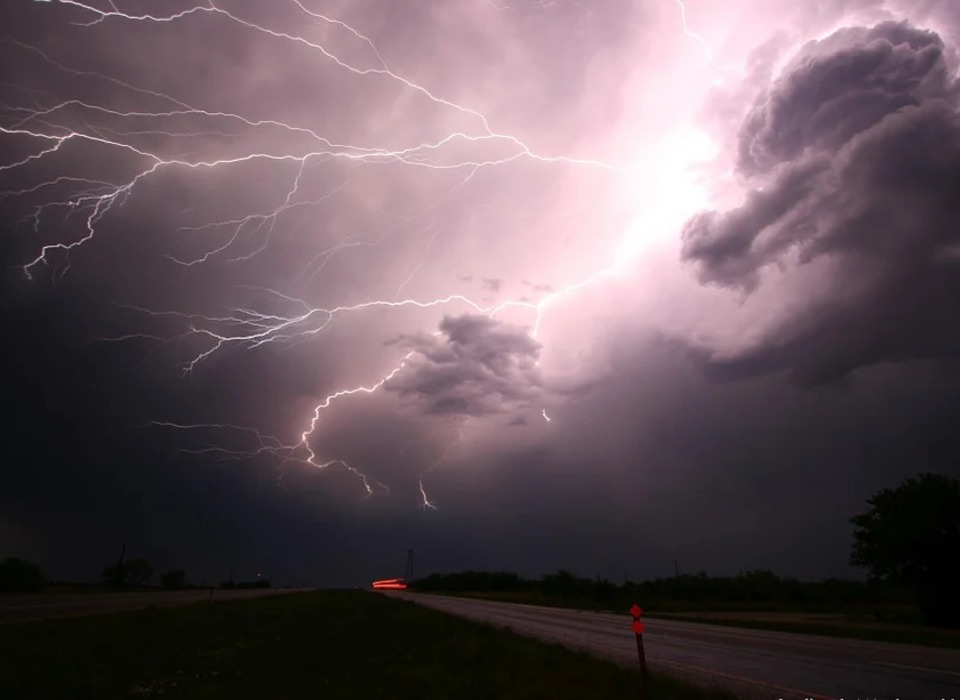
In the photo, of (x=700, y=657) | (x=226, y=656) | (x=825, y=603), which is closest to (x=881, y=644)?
(x=700, y=657)

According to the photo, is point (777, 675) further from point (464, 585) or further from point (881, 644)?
point (464, 585)

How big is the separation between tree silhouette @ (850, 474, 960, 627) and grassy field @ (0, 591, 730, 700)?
2278 centimetres

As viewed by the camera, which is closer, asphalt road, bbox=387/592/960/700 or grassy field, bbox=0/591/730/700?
asphalt road, bbox=387/592/960/700

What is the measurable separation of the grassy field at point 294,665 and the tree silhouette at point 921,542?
22.8 metres

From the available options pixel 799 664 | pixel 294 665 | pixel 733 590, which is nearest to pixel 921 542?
pixel 799 664

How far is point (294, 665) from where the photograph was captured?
16.0 meters

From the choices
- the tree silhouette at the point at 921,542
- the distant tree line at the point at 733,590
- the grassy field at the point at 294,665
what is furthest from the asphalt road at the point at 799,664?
the distant tree line at the point at 733,590

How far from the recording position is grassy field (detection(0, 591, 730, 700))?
1162cm

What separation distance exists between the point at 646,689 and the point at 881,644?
52.6 feet

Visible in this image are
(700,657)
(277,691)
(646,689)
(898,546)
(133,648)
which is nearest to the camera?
(646,689)

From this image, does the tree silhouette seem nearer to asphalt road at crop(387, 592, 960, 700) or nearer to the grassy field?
asphalt road at crop(387, 592, 960, 700)

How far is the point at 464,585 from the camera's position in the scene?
15275 cm

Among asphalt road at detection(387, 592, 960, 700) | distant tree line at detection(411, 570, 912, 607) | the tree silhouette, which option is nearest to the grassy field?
asphalt road at detection(387, 592, 960, 700)

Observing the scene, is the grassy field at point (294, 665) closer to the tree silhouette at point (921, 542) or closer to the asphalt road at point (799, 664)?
the asphalt road at point (799, 664)
